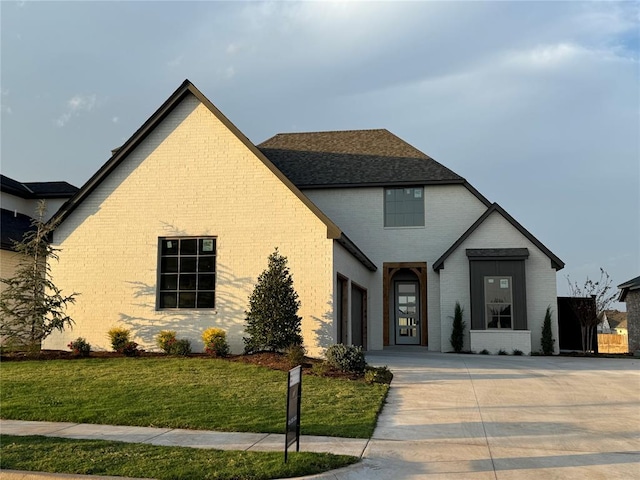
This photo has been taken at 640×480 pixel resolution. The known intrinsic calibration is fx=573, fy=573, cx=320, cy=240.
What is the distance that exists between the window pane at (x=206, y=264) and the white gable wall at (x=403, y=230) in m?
8.58

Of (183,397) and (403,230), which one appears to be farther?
(403,230)

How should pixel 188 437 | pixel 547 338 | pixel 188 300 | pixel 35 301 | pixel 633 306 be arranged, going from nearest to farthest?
pixel 188 437 → pixel 35 301 → pixel 188 300 → pixel 547 338 → pixel 633 306

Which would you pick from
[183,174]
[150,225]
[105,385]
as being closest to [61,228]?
[150,225]

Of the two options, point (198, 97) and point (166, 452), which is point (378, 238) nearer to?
point (198, 97)

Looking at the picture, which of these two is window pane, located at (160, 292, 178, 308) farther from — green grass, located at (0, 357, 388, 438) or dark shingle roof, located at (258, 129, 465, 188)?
dark shingle roof, located at (258, 129, 465, 188)

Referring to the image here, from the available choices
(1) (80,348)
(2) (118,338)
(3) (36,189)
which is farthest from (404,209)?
(3) (36,189)

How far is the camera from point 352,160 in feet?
85.9

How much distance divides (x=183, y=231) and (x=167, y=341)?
335 centimetres

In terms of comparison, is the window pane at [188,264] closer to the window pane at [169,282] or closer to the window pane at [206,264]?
the window pane at [206,264]

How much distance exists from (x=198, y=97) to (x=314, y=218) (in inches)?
209

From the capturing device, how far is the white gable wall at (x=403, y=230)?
952 inches

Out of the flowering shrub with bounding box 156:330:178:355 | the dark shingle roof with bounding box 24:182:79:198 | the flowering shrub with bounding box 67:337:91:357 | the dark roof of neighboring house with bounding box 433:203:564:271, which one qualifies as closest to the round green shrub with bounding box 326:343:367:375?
the flowering shrub with bounding box 156:330:178:355

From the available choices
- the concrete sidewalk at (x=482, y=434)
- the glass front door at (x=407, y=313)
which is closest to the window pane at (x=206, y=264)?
the concrete sidewalk at (x=482, y=434)

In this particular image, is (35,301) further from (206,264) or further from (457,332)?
(457,332)
